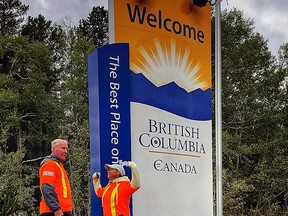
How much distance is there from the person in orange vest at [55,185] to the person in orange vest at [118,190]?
1.14 feet

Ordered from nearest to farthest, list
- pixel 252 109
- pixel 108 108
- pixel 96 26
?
pixel 108 108, pixel 252 109, pixel 96 26

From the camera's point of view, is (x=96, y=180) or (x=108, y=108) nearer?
(x=96, y=180)

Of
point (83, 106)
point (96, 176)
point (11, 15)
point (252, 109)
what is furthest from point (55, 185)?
point (11, 15)

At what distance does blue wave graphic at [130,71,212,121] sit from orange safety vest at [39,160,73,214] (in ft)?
3.85

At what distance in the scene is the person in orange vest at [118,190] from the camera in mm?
4832

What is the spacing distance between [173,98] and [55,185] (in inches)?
71.1

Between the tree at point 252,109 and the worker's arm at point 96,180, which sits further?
the tree at point 252,109

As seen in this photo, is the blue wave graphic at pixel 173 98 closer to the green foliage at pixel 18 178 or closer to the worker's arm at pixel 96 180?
the worker's arm at pixel 96 180

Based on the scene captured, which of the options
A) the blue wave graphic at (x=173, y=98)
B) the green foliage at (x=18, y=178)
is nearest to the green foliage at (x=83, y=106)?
the green foliage at (x=18, y=178)

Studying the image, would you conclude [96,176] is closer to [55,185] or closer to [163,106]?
[55,185]

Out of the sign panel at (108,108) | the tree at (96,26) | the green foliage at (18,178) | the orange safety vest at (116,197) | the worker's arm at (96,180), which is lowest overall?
the green foliage at (18,178)

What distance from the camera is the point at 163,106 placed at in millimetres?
5871

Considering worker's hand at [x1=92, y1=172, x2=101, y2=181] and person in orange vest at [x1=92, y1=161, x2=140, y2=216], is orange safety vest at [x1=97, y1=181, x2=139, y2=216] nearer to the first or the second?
person in orange vest at [x1=92, y1=161, x2=140, y2=216]

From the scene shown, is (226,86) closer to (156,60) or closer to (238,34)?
(238,34)
